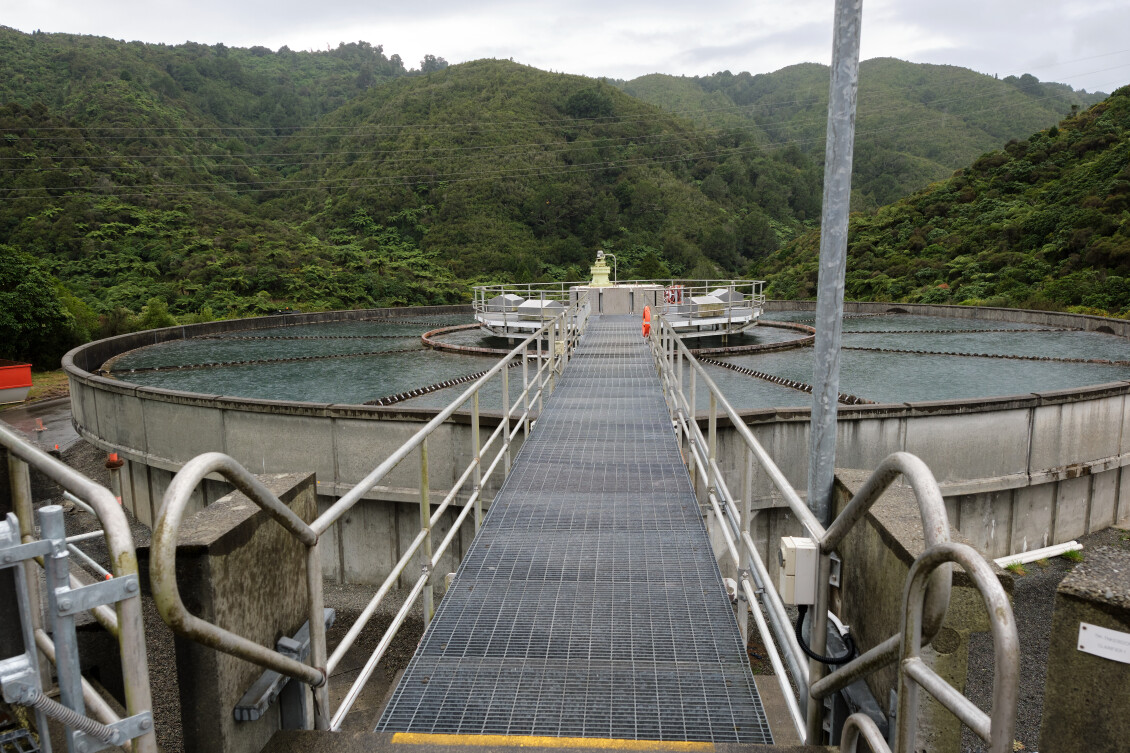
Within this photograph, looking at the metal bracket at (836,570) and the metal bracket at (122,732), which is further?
the metal bracket at (836,570)

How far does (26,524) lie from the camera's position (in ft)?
5.82

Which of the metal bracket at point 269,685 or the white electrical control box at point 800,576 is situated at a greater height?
the white electrical control box at point 800,576

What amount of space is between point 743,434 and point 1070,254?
121ft

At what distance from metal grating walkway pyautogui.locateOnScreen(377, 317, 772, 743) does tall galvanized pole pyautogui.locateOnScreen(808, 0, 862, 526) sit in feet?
2.90

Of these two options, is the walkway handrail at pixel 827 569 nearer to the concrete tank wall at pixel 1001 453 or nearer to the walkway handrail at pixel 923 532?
the walkway handrail at pixel 923 532

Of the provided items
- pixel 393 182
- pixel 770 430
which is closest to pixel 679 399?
pixel 770 430

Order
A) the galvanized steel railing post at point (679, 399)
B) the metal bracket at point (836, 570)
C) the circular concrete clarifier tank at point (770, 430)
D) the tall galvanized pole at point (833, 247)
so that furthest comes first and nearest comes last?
the circular concrete clarifier tank at point (770, 430) → the galvanized steel railing post at point (679, 399) → the tall galvanized pole at point (833, 247) → the metal bracket at point (836, 570)

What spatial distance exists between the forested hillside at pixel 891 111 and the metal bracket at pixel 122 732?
89610mm

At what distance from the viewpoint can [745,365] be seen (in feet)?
61.5

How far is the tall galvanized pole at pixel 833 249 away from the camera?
360 cm

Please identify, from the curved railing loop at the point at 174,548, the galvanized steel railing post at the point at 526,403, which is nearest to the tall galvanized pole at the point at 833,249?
the curved railing loop at the point at 174,548

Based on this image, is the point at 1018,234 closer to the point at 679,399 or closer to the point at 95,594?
the point at 679,399

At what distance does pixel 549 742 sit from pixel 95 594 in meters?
1.63

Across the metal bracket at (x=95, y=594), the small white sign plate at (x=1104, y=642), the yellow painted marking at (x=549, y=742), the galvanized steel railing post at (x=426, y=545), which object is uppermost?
the metal bracket at (x=95, y=594)
